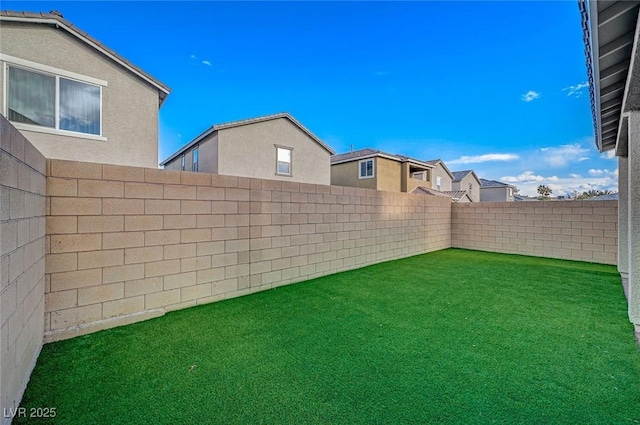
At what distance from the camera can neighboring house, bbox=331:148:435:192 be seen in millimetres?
16109

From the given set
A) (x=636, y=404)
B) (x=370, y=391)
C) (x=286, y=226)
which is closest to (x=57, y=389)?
(x=370, y=391)

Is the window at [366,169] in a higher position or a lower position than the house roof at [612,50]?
higher

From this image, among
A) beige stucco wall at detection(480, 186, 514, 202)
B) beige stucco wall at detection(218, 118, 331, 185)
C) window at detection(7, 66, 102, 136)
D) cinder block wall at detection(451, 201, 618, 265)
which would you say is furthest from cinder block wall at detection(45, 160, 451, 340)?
beige stucco wall at detection(480, 186, 514, 202)

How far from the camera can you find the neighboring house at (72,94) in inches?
229

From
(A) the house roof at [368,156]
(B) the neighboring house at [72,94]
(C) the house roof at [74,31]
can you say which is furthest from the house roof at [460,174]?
(B) the neighboring house at [72,94]

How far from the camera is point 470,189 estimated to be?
26.8m

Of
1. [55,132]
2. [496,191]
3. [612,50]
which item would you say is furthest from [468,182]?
[55,132]

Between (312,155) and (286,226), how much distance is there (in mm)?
9116

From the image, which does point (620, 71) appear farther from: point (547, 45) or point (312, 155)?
point (312, 155)

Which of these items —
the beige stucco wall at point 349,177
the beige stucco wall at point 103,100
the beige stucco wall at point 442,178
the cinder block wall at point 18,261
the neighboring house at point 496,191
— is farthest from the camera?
the neighboring house at point 496,191

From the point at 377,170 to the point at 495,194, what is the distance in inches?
762

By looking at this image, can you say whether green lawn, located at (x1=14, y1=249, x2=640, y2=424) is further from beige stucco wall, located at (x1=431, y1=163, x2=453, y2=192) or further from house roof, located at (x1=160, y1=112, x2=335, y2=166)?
beige stucco wall, located at (x1=431, y1=163, x2=453, y2=192)

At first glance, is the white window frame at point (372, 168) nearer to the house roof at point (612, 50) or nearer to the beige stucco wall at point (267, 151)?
the beige stucco wall at point (267, 151)

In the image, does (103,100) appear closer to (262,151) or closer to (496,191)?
(262,151)
